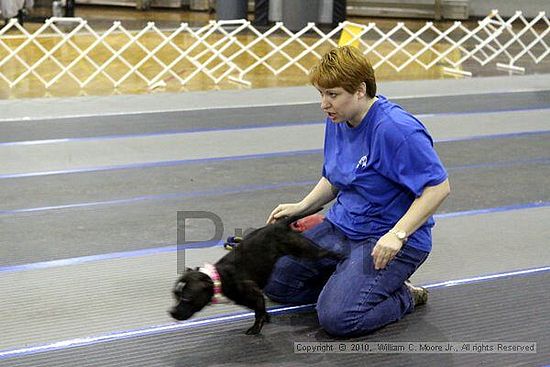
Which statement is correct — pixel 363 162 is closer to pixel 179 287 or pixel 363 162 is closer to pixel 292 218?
pixel 292 218

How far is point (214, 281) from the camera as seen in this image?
2816 millimetres

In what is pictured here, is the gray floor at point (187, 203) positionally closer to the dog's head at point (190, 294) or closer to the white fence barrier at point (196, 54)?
the dog's head at point (190, 294)

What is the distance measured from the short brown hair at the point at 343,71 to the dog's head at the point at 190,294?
747 millimetres

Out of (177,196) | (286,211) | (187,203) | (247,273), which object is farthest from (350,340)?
(177,196)

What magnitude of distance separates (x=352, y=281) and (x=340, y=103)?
23.4 inches

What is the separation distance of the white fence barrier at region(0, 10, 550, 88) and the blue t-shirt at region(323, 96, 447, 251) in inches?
180

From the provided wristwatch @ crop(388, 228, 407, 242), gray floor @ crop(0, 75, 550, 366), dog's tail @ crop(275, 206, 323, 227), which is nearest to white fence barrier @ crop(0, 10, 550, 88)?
gray floor @ crop(0, 75, 550, 366)

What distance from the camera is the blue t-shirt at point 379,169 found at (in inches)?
114

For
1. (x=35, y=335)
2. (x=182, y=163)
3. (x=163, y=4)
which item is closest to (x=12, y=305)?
(x=35, y=335)

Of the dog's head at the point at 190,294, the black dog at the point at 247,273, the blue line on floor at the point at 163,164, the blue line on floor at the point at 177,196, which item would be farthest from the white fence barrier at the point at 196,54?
the dog's head at the point at 190,294

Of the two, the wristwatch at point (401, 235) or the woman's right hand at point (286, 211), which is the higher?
the wristwatch at point (401, 235)

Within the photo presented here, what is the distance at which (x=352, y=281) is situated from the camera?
9.79 ft

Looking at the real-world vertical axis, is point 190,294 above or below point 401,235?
below

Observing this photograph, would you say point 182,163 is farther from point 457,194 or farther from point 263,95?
point 263,95
